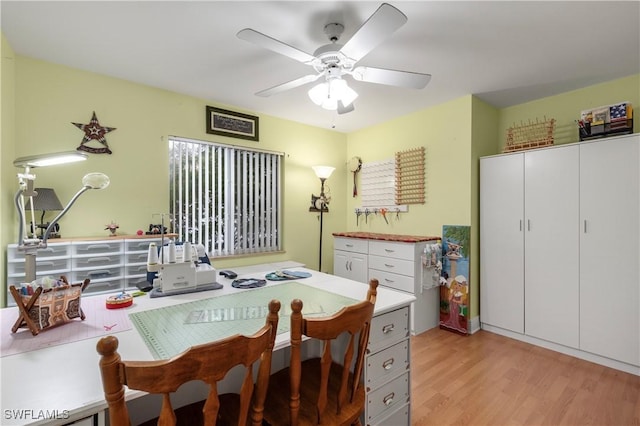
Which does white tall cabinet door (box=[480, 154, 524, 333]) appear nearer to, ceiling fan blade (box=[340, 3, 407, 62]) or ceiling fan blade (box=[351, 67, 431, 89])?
ceiling fan blade (box=[351, 67, 431, 89])

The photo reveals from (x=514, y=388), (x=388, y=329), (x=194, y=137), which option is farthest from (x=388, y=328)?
(x=194, y=137)

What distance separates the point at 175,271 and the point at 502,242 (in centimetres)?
298

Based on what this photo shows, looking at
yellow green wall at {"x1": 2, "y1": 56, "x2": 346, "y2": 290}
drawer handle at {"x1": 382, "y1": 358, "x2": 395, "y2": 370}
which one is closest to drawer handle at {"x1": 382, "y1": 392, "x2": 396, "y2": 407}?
drawer handle at {"x1": 382, "y1": 358, "x2": 395, "y2": 370}

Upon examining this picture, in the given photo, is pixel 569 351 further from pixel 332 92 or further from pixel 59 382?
pixel 59 382

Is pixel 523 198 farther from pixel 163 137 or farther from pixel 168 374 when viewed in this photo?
pixel 163 137

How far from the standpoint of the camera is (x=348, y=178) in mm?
4445

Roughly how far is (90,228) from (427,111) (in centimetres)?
359

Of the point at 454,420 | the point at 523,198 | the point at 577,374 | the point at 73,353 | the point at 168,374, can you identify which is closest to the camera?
the point at 168,374

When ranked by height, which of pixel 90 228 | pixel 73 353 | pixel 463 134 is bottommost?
pixel 73 353

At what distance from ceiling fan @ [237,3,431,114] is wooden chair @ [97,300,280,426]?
1.36 m

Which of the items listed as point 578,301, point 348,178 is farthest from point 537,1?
point 348,178

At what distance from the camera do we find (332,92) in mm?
1895

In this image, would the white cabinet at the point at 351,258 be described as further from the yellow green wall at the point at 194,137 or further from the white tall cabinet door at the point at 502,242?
the white tall cabinet door at the point at 502,242

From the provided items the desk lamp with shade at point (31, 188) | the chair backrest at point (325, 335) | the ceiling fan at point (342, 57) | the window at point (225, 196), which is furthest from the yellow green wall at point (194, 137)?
the chair backrest at point (325, 335)
